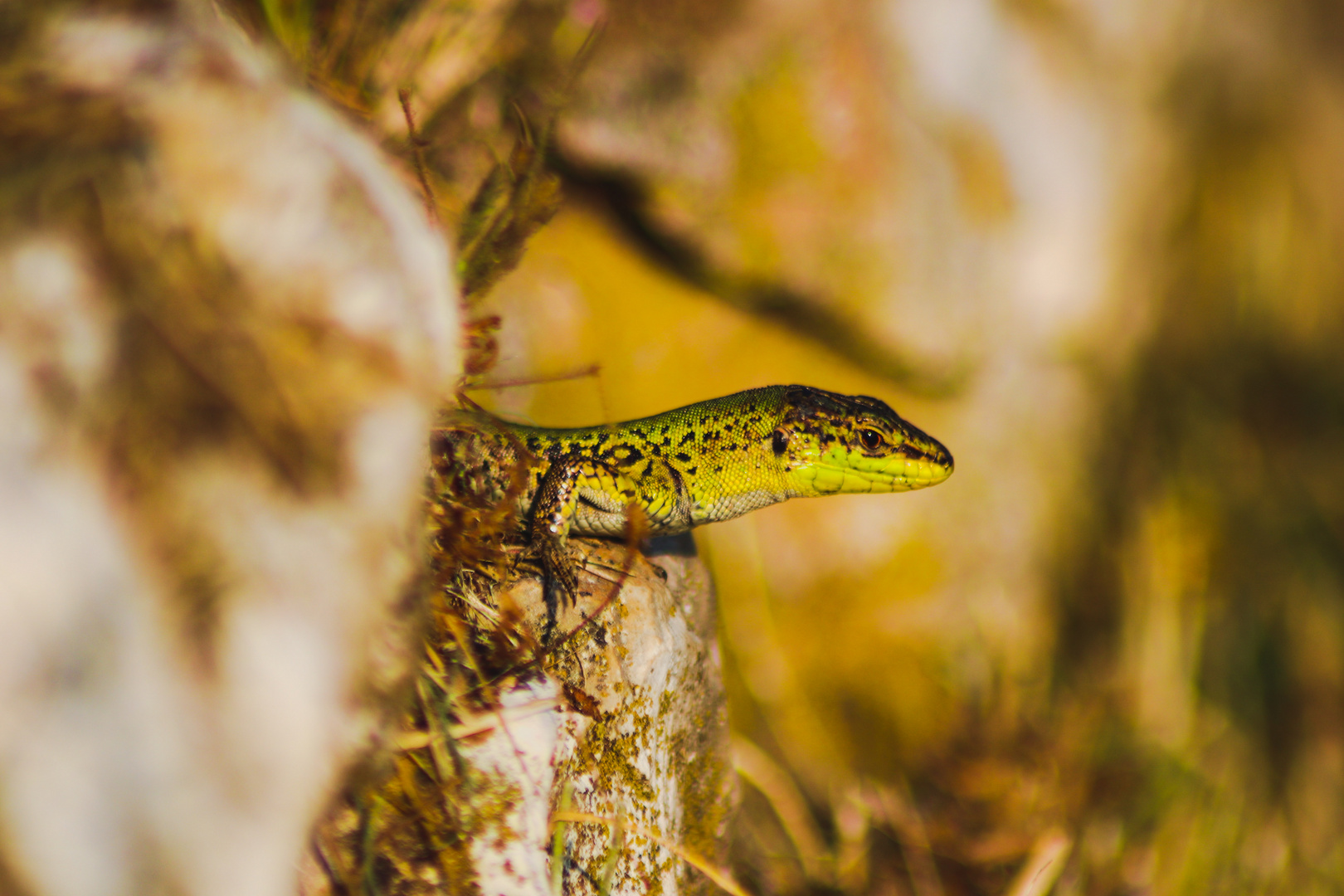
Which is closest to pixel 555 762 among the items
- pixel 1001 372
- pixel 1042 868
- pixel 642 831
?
pixel 642 831

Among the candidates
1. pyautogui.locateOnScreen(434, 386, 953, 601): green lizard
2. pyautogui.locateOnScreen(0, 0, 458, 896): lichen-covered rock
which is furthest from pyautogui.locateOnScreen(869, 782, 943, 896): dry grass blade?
pyautogui.locateOnScreen(0, 0, 458, 896): lichen-covered rock

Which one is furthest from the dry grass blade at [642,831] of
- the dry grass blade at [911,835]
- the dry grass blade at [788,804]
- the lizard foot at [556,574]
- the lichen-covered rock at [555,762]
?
the dry grass blade at [911,835]

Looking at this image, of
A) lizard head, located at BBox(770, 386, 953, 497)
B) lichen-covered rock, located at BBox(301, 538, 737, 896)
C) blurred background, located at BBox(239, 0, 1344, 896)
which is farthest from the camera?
blurred background, located at BBox(239, 0, 1344, 896)

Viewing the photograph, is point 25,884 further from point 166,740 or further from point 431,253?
point 431,253

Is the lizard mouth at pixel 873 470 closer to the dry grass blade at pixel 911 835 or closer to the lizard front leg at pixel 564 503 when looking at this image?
the lizard front leg at pixel 564 503

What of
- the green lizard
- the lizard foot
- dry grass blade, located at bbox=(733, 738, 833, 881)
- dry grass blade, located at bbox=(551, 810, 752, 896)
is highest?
the green lizard

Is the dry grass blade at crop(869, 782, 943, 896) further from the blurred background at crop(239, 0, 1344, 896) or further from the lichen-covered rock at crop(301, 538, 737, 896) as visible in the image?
the lichen-covered rock at crop(301, 538, 737, 896)

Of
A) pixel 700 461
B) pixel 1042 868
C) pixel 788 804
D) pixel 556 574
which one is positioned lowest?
pixel 788 804

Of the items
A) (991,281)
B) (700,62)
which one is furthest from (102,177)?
(991,281)

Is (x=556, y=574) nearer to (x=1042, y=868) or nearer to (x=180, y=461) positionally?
(x=180, y=461)
